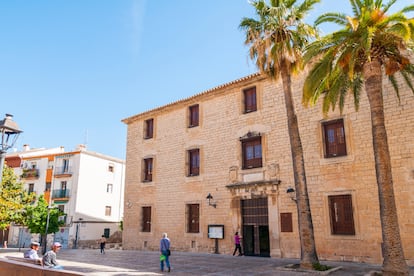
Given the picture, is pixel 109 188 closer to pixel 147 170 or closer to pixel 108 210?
pixel 108 210

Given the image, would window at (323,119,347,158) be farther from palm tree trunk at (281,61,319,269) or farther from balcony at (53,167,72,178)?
balcony at (53,167,72,178)

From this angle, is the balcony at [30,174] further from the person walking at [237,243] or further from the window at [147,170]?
the person walking at [237,243]

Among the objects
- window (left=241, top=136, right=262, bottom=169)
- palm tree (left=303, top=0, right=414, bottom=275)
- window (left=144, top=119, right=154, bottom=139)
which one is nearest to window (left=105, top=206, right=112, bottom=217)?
window (left=144, top=119, right=154, bottom=139)

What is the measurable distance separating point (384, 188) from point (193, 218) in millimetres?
11719

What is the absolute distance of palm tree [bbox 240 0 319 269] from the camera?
493 inches

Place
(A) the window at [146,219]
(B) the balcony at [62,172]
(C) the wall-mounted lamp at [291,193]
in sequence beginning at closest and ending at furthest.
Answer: (C) the wall-mounted lamp at [291,193]
(A) the window at [146,219]
(B) the balcony at [62,172]

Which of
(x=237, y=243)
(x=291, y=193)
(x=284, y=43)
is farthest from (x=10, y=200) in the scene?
(x=284, y=43)

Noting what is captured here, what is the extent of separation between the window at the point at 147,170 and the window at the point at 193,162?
347cm

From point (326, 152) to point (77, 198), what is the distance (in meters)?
25.4

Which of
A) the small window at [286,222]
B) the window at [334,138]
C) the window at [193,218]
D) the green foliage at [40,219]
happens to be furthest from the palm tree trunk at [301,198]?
the green foliage at [40,219]

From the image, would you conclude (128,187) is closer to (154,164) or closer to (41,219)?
(154,164)

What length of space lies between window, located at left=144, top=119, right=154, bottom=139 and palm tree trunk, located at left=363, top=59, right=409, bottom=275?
15.3 meters

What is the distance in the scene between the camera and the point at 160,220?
820 inches

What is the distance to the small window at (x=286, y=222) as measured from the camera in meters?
15.3
